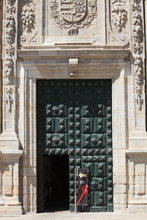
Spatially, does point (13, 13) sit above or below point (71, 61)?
above

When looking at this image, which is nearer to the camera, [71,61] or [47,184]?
[71,61]

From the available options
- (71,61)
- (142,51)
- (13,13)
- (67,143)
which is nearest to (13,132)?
(67,143)

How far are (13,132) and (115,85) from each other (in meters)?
2.98

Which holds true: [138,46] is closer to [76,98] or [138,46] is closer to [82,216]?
[76,98]

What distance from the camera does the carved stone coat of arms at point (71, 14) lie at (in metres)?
12.6

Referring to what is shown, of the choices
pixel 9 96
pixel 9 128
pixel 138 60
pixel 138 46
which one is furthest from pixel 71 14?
pixel 9 128

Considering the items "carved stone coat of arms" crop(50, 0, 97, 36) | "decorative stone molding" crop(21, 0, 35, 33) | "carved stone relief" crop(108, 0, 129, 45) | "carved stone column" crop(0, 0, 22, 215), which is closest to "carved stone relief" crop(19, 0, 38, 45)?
"decorative stone molding" crop(21, 0, 35, 33)

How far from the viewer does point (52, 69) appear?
40.6ft

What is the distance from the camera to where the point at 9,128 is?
12.2 m

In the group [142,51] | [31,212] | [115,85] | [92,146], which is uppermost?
[142,51]

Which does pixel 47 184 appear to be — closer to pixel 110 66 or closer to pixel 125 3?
pixel 110 66

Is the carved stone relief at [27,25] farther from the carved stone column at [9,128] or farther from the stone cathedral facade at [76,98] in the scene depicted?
the carved stone column at [9,128]

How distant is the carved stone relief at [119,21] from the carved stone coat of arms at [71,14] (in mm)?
598

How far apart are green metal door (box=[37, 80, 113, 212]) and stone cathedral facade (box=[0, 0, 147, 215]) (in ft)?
0.09
